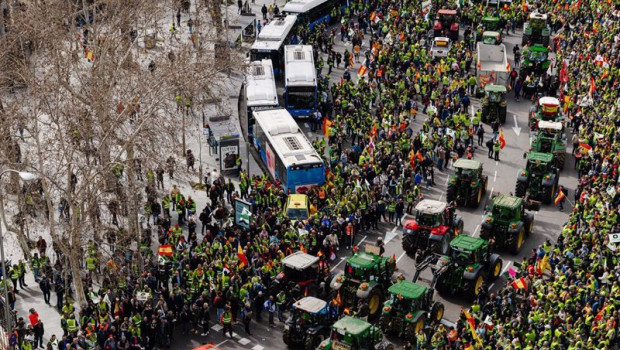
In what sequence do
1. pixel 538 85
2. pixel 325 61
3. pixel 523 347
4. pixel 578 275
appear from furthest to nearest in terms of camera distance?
pixel 325 61, pixel 538 85, pixel 578 275, pixel 523 347

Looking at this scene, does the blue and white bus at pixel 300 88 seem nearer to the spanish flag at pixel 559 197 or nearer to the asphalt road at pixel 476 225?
the asphalt road at pixel 476 225

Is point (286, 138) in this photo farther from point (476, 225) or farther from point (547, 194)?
point (547, 194)

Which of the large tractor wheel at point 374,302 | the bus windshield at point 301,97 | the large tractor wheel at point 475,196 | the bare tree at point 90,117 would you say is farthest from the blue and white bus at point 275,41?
the large tractor wheel at point 374,302

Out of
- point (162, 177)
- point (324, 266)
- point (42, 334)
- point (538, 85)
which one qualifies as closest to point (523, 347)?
point (324, 266)

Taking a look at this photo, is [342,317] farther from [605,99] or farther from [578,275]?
[605,99]

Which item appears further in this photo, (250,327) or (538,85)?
(538,85)

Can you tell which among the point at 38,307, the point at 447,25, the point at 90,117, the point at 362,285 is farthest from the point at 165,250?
the point at 447,25
